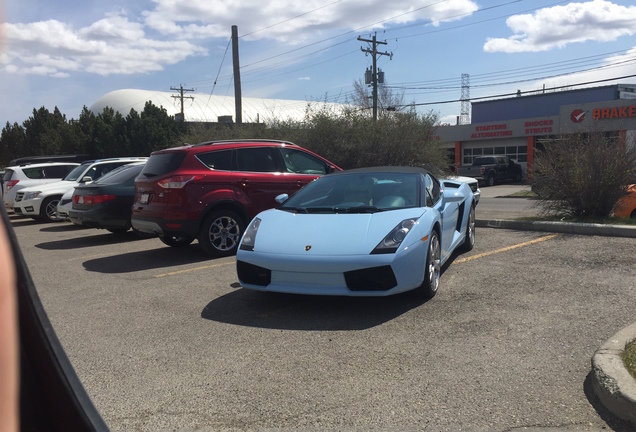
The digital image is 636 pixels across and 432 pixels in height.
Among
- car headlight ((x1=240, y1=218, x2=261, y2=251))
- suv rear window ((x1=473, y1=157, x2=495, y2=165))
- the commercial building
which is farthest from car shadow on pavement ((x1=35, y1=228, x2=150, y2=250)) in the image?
suv rear window ((x1=473, y1=157, x2=495, y2=165))

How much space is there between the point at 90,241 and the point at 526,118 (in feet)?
126

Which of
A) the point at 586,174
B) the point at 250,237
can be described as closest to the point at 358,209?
the point at 250,237

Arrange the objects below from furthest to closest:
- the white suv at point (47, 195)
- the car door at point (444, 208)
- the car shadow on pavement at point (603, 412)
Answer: the white suv at point (47, 195)
the car door at point (444, 208)
the car shadow on pavement at point (603, 412)

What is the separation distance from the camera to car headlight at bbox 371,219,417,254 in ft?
16.8

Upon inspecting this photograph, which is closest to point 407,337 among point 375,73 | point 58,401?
point 58,401

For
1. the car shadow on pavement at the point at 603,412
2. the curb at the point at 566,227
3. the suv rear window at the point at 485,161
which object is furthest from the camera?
the suv rear window at the point at 485,161

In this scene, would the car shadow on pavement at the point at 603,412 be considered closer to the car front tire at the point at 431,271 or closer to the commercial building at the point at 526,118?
the car front tire at the point at 431,271

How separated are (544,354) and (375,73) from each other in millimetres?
37113

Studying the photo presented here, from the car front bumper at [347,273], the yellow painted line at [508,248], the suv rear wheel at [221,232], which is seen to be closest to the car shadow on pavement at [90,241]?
the suv rear wheel at [221,232]

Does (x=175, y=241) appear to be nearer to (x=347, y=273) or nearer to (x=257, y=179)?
(x=257, y=179)

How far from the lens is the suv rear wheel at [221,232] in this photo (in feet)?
27.0

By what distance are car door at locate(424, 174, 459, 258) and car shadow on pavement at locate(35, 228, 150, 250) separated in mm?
6366

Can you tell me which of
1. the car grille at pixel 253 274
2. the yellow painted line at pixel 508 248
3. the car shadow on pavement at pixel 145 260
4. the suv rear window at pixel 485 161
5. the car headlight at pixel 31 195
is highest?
the suv rear window at pixel 485 161

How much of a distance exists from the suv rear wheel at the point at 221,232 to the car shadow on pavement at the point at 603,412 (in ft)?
18.7
